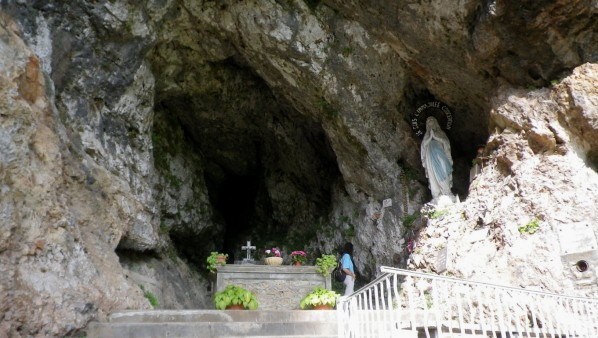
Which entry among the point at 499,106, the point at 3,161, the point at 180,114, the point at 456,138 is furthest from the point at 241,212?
the point at 3,161

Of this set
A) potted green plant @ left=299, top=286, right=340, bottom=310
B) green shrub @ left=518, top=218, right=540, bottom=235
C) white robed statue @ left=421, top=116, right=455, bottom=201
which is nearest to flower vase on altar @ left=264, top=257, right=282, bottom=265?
potted green plant @ left=299, top=286, right=340, bottom=310

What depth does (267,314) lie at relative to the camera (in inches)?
240

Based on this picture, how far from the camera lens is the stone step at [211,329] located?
5457 millimetres

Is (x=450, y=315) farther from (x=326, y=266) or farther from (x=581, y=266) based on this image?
(x=326, y=266)

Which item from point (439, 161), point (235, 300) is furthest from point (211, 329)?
point (439, 161)

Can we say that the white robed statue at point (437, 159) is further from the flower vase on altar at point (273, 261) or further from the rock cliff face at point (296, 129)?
the flower vase on altar at point (273, 261)

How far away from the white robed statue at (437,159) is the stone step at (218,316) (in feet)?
15.5

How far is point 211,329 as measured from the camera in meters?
5.66

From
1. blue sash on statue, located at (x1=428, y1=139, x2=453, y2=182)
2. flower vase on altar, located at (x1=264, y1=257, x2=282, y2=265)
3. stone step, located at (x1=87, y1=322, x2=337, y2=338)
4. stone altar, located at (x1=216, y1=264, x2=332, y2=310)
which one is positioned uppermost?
blue sash on statue, located at (x1=428, y1=139, x2=453, y2=182)

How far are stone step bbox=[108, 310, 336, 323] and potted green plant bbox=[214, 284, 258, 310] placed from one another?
1.12 metres

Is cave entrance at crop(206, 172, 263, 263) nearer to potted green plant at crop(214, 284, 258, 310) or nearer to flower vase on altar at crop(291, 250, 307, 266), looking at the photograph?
flower vase on altar at crop(291, 250, 307, 266)

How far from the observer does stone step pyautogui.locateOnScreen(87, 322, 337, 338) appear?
546 centimetres

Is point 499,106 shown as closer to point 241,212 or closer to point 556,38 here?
point 556,38

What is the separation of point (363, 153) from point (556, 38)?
14.9 ft
